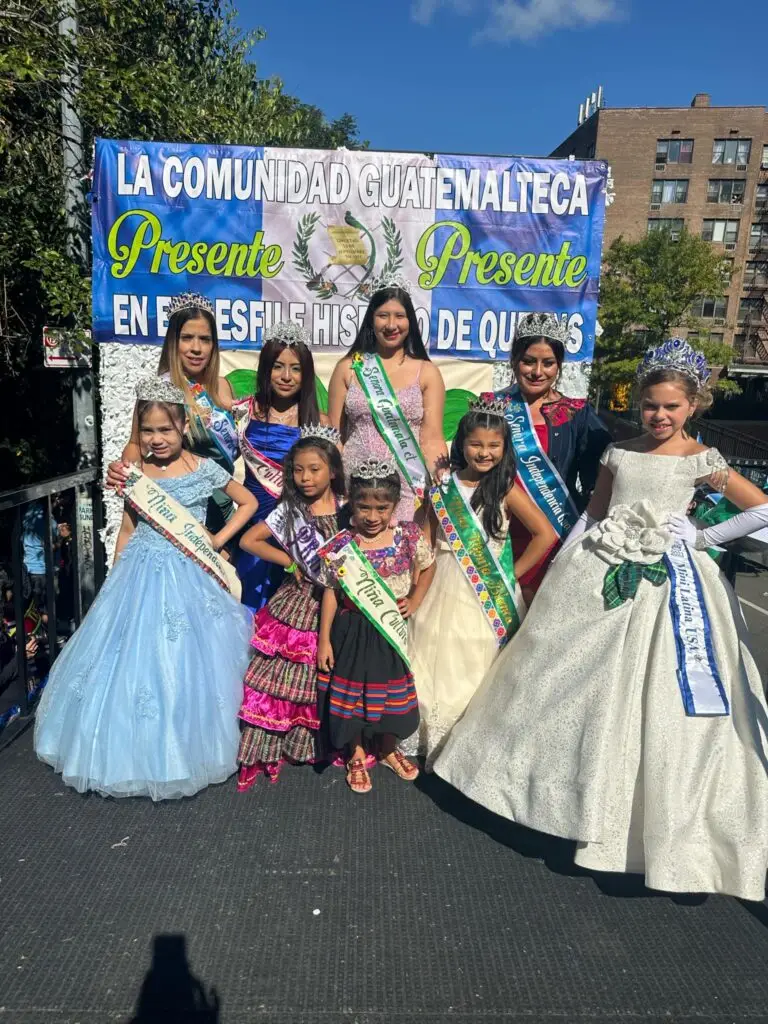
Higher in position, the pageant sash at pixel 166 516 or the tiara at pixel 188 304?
the tiara at pixel 188 304

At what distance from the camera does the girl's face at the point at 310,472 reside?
2521 millimetres

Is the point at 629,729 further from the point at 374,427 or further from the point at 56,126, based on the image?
the point at 56,126

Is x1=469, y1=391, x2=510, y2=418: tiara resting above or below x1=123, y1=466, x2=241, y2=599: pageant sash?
above

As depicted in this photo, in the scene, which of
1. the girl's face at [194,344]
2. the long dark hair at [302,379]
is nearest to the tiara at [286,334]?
the long dark hair at [302,379]

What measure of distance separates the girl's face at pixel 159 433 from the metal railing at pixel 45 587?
1.82ft

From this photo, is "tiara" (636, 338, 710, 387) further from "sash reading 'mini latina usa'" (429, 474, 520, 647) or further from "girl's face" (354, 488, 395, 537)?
"girl's face" (354, 488, 395, 537)

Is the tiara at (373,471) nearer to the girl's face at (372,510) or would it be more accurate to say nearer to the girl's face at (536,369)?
the girl's face at (372,510)

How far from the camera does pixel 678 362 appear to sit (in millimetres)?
2246

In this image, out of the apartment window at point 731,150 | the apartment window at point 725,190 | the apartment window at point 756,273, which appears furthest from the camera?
the apartment window at point 756,273

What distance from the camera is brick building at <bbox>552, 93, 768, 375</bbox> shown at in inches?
1221

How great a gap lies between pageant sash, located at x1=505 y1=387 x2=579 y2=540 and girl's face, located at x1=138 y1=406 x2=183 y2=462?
50.3 inches

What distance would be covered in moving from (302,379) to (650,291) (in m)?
20.8

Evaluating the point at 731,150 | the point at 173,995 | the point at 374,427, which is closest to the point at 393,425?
the point at 374,427

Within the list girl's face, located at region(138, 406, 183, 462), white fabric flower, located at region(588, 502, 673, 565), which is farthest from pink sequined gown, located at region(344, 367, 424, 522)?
white fabric flower, located at region(588, 502, 673, 565)
